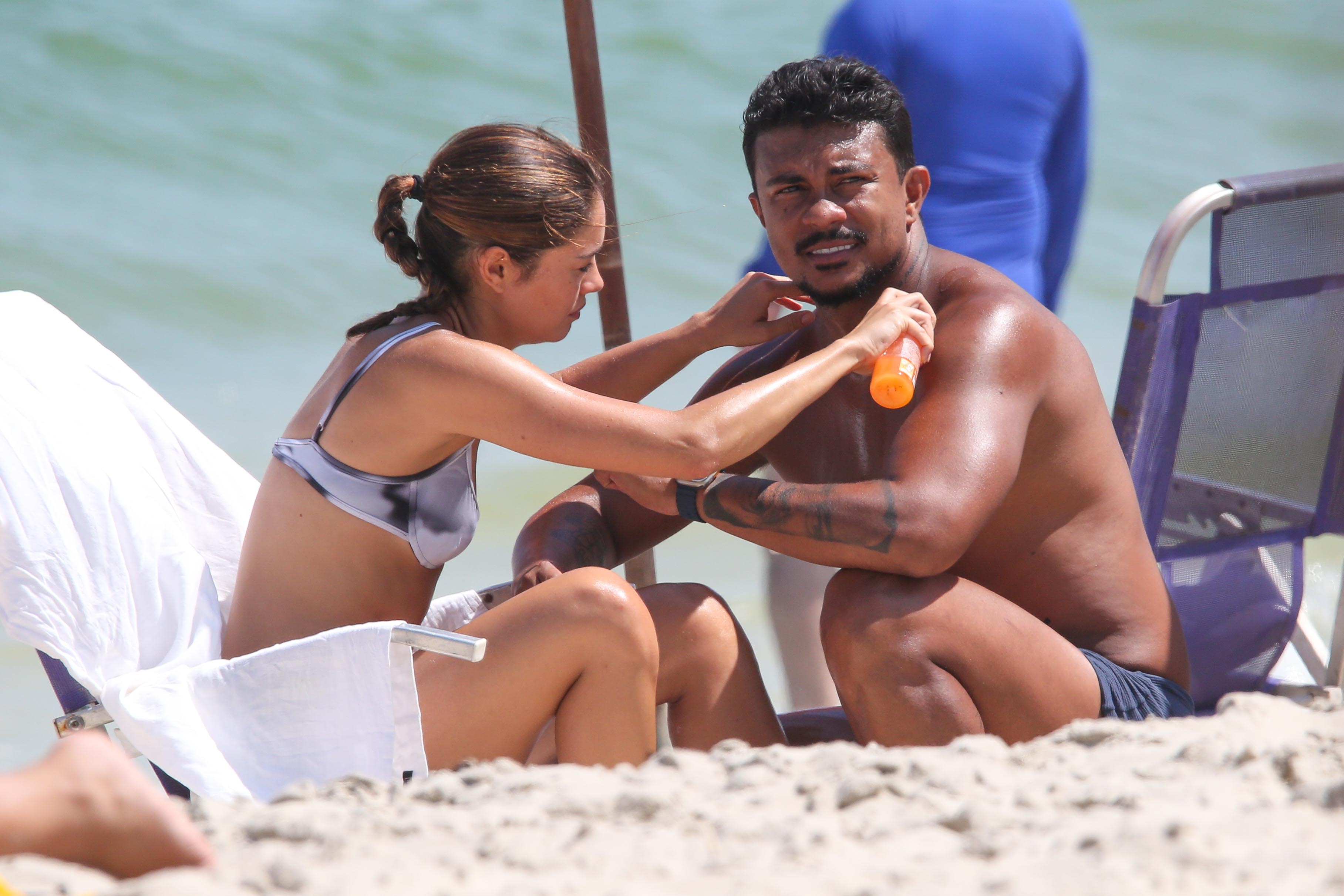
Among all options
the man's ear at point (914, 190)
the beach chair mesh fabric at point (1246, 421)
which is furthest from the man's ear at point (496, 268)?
the beach chair mesh fabric at point (1246, 421)

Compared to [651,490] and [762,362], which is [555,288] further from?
[762,362]

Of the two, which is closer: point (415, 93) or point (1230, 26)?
point (415, 93)

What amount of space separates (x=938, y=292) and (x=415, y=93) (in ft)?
23.5

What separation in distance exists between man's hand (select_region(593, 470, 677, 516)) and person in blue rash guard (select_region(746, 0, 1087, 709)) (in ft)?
2.42

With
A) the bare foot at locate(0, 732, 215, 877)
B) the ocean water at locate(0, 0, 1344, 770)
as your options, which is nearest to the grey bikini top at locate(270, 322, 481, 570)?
the bare foot at locate(0, 732, 215, 877)

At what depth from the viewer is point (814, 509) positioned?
7.04 feet

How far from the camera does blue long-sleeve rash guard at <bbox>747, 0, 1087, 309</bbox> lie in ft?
9.58

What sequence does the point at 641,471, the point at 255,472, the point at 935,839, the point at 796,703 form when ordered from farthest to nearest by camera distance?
the point at 255,472
the point at 796,703
the point at 641,471
the point at 935,839

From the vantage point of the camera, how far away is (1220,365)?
9.41ft

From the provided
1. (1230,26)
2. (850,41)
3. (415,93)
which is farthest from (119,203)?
(1230,26)

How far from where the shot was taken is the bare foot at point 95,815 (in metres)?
1.37

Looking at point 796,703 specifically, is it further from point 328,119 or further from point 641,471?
point 328,119

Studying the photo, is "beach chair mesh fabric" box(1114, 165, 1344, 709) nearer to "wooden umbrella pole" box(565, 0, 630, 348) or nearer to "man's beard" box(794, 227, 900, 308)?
"man's beard" box(794, 227, 900, 308)

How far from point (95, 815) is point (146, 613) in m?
0.90
